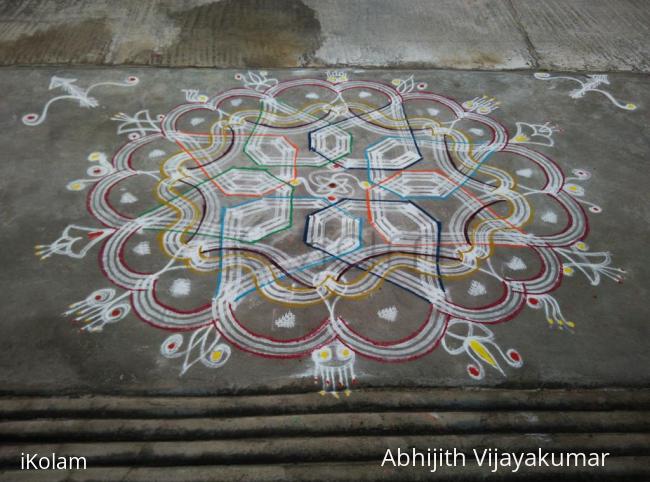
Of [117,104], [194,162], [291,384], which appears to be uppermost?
[117,104]

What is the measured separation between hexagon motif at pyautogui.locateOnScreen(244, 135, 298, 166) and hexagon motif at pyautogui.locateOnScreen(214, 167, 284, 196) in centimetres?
15

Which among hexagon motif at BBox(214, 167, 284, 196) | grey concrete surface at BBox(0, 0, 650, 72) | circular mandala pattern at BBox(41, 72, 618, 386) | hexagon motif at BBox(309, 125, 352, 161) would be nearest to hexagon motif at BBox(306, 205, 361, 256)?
circular mandala pattern at BBox(41, 72, 618, 386)

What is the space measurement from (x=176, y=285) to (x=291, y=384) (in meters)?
1.03

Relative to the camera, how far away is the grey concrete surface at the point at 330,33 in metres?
5.12

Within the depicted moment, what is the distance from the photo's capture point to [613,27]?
5871 mm

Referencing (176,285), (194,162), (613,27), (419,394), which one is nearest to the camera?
(419,394)

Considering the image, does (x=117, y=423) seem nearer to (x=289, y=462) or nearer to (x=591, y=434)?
(x=289, y=462)

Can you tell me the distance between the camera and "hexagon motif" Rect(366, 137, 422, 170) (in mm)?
4020

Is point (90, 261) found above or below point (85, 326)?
above

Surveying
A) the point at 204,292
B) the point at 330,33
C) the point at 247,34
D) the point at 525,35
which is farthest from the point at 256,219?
the point at 525,35

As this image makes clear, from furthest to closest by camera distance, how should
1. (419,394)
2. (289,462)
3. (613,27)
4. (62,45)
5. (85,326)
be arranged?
(613,27)
(62,45)
(85,326)
(419,394)
(289,462)

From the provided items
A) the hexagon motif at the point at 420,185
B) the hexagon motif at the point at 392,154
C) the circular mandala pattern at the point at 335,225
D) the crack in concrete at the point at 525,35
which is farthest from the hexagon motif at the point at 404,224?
the crack in concrete at the point at 525,35

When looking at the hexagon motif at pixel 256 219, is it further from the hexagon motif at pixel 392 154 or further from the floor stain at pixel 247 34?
the floor stain at pixel 247 34

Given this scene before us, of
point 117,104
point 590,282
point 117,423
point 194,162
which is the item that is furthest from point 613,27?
point 117,423
